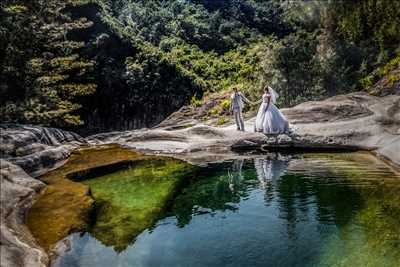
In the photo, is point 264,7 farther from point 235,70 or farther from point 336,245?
point 336,245

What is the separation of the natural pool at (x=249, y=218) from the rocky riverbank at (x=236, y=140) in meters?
1.83

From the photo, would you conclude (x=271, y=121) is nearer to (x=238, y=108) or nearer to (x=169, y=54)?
(x=238, y=108)

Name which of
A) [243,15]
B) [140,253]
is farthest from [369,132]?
[243,15]

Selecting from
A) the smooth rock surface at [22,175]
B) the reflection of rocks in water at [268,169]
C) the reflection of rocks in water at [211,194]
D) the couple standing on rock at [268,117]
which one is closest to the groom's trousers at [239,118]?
the couple standing on rock at [268,117]

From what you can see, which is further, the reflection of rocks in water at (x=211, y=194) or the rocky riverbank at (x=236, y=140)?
the rocky riverbank at (x=236, y=140)

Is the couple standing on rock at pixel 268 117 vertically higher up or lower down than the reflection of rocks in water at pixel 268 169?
higher up

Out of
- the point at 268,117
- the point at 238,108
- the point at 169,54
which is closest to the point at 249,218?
the point at 268,117

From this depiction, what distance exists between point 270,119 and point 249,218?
9.06m

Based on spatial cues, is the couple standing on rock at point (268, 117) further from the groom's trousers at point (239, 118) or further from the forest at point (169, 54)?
the forest at point (169, 54)

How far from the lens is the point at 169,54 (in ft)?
148

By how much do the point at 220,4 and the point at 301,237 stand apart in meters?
57.6

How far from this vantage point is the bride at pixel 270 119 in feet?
58.9

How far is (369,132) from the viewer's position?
16.0m

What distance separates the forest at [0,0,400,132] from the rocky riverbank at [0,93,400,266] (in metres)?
2.15
